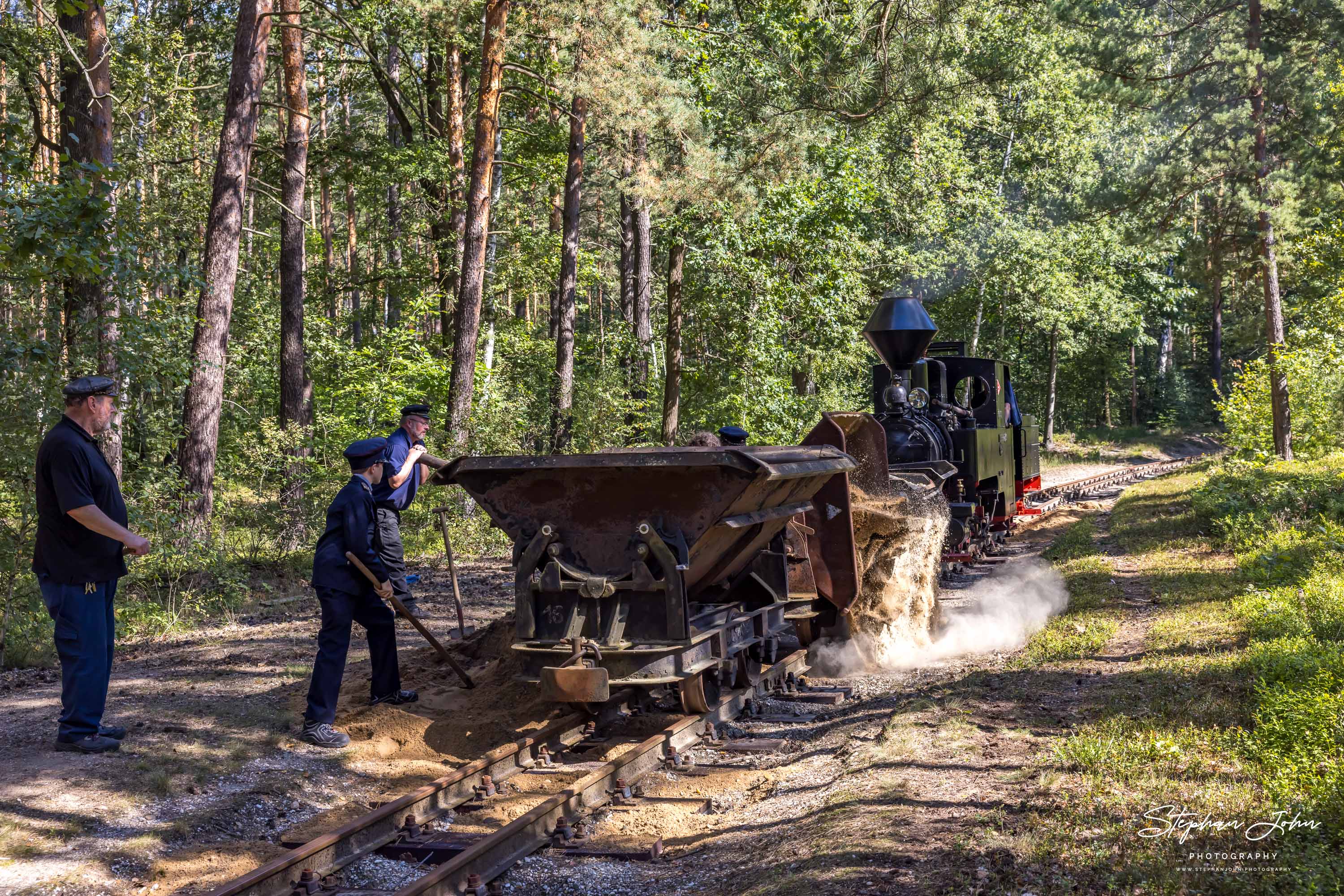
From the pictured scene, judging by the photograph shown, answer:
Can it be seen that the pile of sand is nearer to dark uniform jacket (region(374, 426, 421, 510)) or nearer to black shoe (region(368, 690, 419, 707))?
black shoe (region(368, 690, 419, 707))

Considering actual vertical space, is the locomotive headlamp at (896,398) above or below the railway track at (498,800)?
above

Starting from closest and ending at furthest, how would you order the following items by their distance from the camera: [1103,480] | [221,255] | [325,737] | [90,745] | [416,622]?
[90,745]
[325,737]
[416,622]
[221,255]
[1103,480]

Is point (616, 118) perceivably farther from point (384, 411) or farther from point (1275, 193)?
point (1275, 193)

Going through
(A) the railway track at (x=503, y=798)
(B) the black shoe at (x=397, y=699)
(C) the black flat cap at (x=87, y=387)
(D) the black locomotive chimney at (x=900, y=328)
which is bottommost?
(A) the railway track at (x=503, y=798)

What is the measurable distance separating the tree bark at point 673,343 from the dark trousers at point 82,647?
14222 millimetres

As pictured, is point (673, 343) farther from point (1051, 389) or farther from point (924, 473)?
point (1051, 389)

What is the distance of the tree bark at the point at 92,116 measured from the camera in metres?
11.2

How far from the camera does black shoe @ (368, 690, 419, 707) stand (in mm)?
7750

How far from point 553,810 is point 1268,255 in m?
22.0

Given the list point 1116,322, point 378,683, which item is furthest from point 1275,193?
point 378,683

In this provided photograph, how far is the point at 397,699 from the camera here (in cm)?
778

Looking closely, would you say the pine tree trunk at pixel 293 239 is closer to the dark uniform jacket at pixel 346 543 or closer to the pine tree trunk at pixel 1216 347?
the dark uniform jacket at pixel 346 543

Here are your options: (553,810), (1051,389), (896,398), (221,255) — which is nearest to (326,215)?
(221,255)

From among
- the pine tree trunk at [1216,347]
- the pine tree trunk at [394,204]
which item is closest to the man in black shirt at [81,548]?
the pine tree trunk at [394,204]
